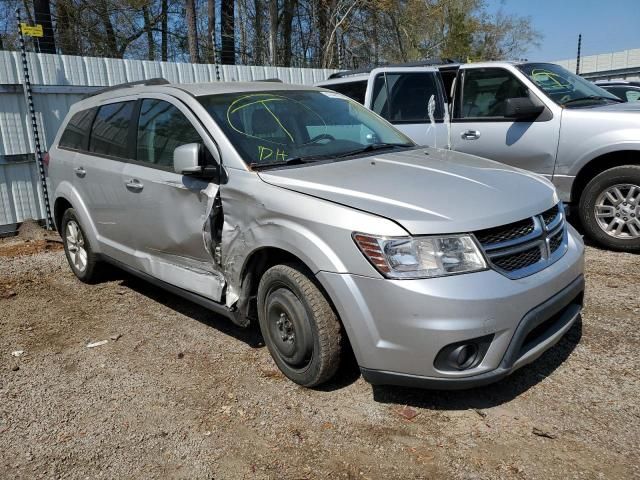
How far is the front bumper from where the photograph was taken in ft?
8.41

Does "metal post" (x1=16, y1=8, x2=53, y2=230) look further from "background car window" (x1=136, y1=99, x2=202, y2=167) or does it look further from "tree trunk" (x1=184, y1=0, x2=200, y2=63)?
"tree trunk" (x1=184, y1=0, x2=200, y2=63)

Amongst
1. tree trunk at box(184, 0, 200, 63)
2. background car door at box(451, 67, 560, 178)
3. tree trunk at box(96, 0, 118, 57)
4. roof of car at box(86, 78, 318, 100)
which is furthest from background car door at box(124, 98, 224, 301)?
tree trunk at box(96, 0, 118, 57)

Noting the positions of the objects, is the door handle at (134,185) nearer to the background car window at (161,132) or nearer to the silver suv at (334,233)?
the silver suv at (334,233)

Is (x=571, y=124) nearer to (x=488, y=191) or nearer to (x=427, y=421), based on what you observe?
(x=488, y=191)

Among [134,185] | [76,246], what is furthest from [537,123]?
[76,246]

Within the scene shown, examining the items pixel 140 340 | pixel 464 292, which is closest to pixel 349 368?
pixel 464 292

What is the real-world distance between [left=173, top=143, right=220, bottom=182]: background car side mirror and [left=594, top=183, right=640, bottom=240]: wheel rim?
13.0 ft

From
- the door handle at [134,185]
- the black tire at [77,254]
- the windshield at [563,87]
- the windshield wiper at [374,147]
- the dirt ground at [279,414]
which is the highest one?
the windshield at [563,87]

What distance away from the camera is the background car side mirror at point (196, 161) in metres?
3.39

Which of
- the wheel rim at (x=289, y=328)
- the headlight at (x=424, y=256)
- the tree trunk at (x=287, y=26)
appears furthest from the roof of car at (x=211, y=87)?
the tree trunk at (x=287, y=26)

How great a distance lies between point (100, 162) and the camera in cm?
473

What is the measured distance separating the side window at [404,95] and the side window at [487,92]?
0.37 meters

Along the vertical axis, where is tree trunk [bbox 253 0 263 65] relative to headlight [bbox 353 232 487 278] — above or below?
above

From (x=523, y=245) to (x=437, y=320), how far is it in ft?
2.22
